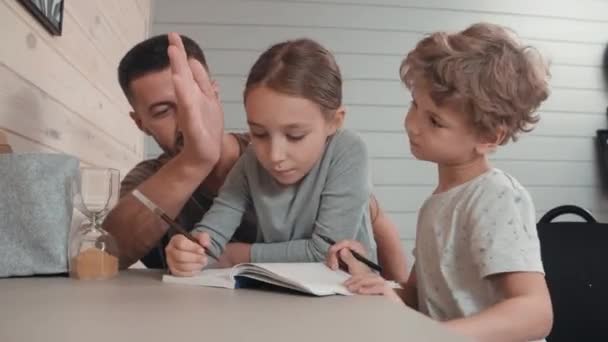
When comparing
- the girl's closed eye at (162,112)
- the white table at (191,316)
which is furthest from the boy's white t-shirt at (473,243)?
the girl's closed eye at (162,112)

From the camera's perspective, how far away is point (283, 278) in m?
0.79

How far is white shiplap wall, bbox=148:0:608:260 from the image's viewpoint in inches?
107

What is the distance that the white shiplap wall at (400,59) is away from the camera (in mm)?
2725

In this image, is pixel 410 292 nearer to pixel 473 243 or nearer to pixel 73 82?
pixel 473 243

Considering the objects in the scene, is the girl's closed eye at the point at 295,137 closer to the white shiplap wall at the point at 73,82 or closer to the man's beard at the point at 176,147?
the man's beard at the point at 176,147

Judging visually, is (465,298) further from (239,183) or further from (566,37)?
(566,37)

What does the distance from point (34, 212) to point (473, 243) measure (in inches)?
26.8

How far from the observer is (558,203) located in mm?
2902

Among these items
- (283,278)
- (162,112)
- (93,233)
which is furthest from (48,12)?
(283,278)

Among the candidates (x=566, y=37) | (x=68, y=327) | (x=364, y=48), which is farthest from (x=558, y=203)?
(x=68, y=327)

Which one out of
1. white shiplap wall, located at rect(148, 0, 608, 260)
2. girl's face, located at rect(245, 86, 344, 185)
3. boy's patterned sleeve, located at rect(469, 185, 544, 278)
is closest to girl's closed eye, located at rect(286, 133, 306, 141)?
girl's face, located at rect(245, 86, 344, 185)

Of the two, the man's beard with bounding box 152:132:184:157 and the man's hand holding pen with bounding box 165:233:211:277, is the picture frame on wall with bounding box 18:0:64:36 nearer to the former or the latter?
the man's beard with bounding box 152:132:184:157

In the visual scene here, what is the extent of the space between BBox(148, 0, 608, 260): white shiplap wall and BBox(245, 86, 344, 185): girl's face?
5.24 ft

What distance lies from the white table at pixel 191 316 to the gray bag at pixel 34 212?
7 cm
